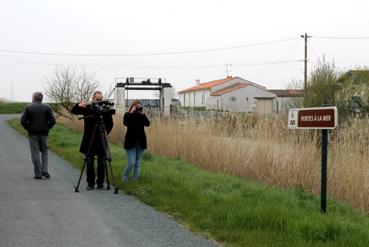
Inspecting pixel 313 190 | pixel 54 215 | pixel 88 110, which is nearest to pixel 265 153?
pixel 313 190

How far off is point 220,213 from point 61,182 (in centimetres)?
476

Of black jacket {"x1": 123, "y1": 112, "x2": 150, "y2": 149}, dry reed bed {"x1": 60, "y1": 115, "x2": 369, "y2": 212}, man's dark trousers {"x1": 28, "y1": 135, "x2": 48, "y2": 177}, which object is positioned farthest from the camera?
man's dark trousers {"x1": 28, "y1": 135, "x2": 48, "y2": 177}

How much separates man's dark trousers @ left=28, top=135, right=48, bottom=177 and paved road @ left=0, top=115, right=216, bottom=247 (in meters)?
0.54

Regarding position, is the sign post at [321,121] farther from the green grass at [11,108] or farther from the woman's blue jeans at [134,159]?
the green grass at [11,108]

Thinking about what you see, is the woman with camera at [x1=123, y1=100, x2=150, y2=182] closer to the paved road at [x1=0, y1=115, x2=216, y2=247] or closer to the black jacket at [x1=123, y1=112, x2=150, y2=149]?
the black jacket at [x1=123, y1=112, x2=150, y2=149]

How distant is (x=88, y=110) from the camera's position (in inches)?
413

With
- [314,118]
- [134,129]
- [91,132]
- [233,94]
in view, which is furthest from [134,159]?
[233,94]

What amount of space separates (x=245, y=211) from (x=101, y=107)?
419 cm

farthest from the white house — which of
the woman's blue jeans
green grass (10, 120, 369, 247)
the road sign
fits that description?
the road sign

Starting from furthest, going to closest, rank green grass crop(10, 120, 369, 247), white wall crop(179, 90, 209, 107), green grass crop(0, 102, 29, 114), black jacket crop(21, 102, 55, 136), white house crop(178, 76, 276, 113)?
white wall crop(179, 90, 209, 107) → white house crop(178, 76, 276, 113) → green grass crop(0, 102, 29, 114) → black jacket crop(21, 102, 55, 136) → green grass crop(10, 120, 369, 247)

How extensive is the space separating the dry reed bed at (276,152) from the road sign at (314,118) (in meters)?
2.50

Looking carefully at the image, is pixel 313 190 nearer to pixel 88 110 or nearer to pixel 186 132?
pixel 88 110

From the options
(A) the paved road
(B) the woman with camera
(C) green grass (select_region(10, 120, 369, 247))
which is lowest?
(A) the paved road

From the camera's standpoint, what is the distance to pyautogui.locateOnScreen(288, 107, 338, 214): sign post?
7008mm
